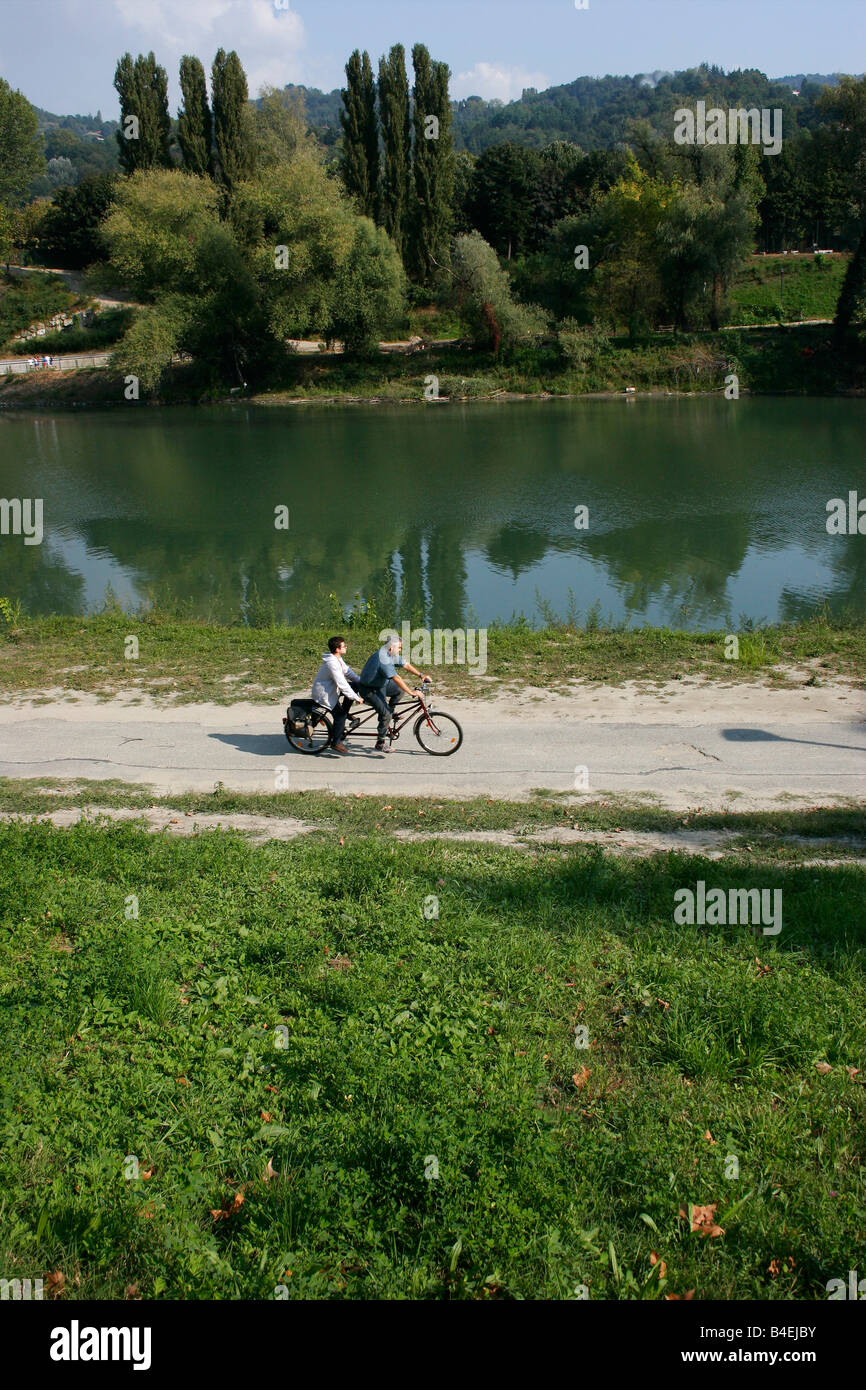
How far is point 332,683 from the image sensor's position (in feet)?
43.8

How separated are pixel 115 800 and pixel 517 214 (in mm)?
85300

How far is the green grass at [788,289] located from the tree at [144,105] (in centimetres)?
4545

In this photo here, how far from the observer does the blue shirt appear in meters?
13.2

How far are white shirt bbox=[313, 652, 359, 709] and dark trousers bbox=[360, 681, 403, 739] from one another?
0.19 m

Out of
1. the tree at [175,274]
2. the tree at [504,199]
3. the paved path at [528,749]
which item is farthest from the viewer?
the tree at [504,199]

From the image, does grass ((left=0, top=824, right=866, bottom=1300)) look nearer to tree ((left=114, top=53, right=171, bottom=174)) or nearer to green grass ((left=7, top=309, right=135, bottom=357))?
green grass ((left=7, top=309, right=135, bottom=357))

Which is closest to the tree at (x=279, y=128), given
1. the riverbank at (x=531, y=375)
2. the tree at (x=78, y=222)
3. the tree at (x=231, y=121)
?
the tree at (x=231, y=121)

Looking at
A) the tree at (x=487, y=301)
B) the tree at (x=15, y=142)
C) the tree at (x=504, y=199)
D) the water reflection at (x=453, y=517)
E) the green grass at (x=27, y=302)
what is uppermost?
the tree at (x=15, y=142)

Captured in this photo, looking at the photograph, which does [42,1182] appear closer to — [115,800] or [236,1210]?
[236,1210]

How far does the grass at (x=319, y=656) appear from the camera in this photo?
16766 millimetres

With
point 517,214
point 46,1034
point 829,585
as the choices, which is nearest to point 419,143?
point 517,214

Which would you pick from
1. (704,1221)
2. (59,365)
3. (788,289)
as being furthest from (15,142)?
(704,1221)

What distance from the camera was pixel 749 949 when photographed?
7.61m

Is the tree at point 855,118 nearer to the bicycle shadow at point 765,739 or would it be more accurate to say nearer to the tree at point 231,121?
the tree at point 231,121
